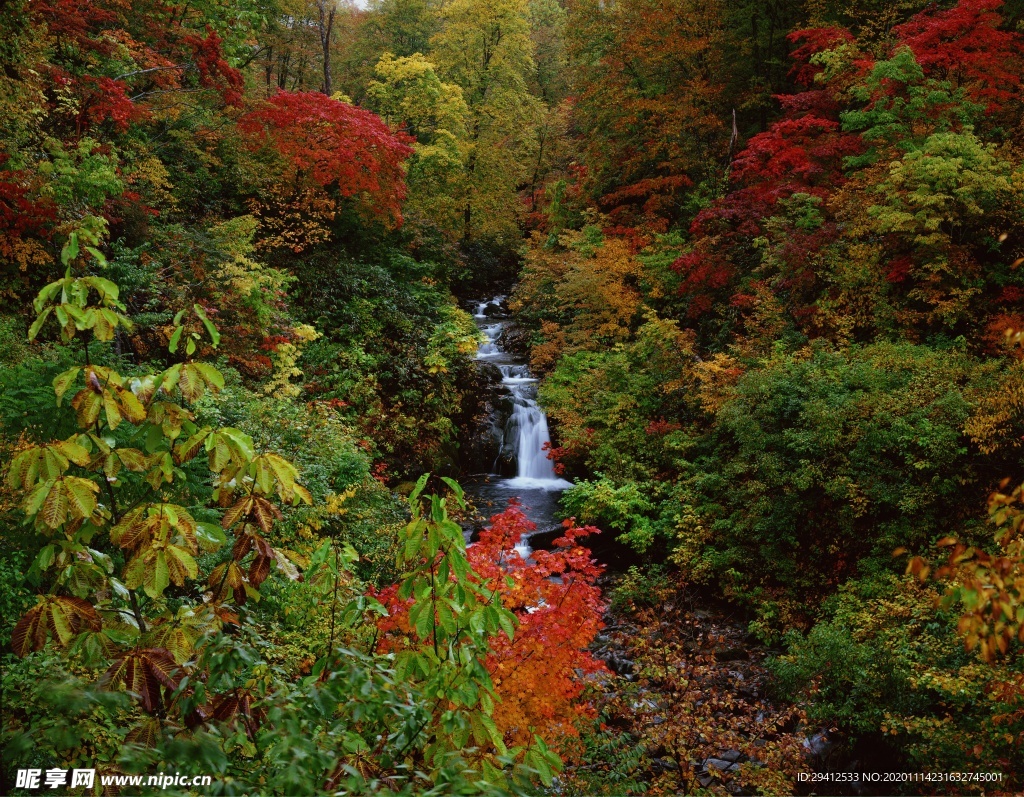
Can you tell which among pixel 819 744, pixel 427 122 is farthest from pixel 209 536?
pixel 427 122

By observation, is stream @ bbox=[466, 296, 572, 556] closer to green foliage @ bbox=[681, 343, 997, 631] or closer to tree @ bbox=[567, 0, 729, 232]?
green foliage @ bbox=[681, 343, 997, 631]

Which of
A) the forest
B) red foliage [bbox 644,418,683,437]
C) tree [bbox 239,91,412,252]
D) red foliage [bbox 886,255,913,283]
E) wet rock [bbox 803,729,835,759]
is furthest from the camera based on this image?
tree [bbox 239,91,412,252]

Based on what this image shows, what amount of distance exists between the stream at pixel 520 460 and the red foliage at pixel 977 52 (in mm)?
10290

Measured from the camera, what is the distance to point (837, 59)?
1254cm

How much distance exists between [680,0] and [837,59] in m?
6.02

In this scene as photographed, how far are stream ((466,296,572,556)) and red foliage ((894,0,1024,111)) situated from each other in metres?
10.3

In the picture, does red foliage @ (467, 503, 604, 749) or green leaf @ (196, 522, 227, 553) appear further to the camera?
red foliage @ (467, 503, 604, 749)

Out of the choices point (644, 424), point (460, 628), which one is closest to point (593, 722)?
point (460, 628)

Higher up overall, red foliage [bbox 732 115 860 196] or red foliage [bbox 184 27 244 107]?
red foliage [bbox 184 27 244 107]

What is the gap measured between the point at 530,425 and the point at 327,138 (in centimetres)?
805

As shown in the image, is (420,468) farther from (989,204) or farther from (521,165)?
(521,165)

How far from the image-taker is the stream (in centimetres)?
1321

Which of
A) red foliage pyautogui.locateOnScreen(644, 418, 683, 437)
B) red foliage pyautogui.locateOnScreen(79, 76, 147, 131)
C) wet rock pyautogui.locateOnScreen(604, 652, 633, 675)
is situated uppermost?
red foliage pyautogui.locateOnScreen(79, 76, 147, 131)

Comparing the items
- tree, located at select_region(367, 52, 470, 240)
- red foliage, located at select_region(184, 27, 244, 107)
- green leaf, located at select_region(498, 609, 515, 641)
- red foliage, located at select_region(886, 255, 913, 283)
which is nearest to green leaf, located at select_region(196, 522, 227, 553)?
green leaf, located at select_region(498, 609, 515, 641)
